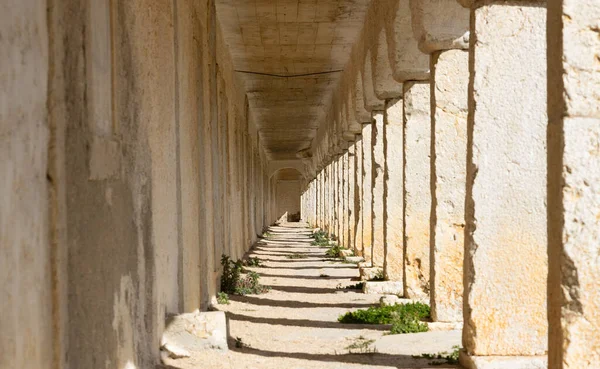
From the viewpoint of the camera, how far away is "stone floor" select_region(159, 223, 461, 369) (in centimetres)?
714

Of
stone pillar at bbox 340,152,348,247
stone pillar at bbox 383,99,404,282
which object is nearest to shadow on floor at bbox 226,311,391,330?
stone pillar at bbox 383,99,404,282

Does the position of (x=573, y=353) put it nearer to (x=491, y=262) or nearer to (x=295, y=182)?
(x=491, y=262)

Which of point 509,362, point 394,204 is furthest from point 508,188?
point 394,204

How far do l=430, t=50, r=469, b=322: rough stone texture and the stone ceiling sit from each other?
4865mm

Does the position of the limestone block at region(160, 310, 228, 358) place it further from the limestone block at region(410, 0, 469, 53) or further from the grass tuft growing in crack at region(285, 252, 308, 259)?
the grass tuft growing in crack at region(285, 252, 308, 259)

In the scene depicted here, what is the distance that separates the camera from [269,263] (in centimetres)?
1925

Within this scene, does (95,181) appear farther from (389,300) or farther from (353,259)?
(353,259)

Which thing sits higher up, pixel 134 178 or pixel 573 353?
pixel 134 178

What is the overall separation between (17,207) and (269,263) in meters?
15.8

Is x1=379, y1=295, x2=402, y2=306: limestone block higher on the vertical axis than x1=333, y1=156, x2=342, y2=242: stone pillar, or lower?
lower

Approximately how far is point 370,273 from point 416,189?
338cm

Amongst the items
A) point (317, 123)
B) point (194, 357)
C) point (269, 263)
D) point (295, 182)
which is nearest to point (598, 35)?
point (194, 357)

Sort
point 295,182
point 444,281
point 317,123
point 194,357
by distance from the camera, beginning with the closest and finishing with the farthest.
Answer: point 194,357, point 444,281, point 317,123, point 295,182

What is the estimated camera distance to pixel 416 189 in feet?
34.7
